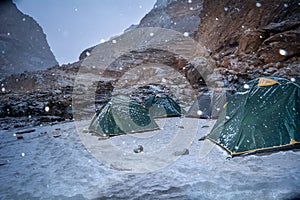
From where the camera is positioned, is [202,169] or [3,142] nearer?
[202,169]

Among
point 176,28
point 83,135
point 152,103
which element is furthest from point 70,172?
point 176,28

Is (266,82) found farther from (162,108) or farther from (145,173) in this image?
(162,108)

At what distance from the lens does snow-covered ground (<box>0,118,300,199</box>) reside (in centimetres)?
282

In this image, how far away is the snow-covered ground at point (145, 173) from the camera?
282cm

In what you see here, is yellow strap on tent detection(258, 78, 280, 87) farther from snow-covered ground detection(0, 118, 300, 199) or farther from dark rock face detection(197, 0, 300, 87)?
dark rock face detection(197, 0, 300, 87)

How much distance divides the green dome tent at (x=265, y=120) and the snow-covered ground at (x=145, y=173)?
0.84ft

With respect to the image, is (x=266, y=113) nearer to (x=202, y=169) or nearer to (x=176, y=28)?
(x=202, y=169)

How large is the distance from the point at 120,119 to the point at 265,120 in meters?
4.42

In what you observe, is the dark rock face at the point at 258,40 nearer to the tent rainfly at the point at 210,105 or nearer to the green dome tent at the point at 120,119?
the tent rainfly at the point at 210,105

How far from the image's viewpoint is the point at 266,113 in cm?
397

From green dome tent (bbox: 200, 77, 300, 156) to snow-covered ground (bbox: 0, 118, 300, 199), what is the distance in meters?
0.26

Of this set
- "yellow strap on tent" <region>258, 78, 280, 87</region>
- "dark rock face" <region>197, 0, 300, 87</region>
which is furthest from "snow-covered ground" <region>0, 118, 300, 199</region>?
"dark rock face" <region>197, 0, 300, 87</region>

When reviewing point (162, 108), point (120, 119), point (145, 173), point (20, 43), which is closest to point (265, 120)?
point (145, 173)

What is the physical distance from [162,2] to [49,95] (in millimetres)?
81765
